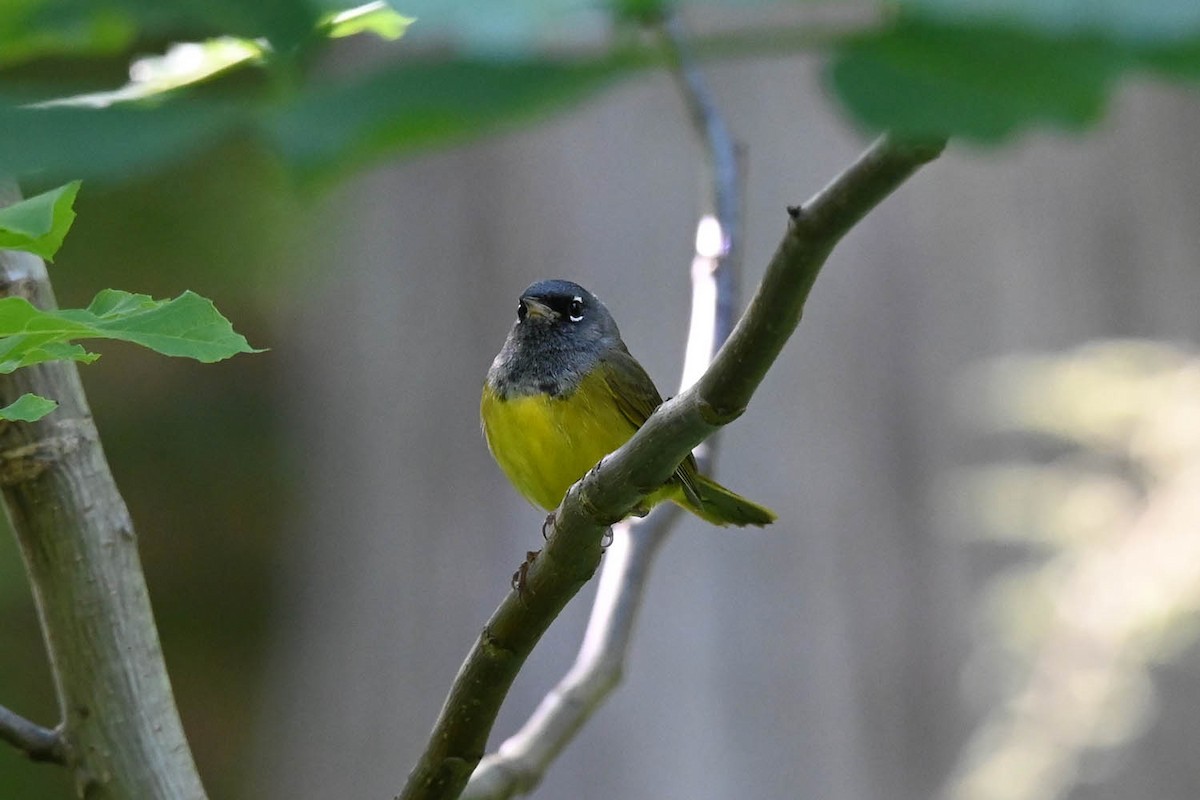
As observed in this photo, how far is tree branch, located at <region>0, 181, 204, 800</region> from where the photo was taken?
5.03ft

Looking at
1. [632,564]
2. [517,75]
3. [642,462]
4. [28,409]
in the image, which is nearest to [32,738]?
[28,409]

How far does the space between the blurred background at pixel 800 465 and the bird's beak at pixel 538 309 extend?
1408 millimetres

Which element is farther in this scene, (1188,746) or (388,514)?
(388,514)

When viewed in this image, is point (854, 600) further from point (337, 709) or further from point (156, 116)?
point (156, 116)

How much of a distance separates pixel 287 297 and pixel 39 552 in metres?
4.51

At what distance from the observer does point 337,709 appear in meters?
5.70

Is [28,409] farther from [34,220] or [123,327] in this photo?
[34,220]

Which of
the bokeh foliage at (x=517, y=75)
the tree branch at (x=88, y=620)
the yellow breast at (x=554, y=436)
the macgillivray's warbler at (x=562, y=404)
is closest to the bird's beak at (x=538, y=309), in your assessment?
the macgillivray's warbler at (x=562, y=404)

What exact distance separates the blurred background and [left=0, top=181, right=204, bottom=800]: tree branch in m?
2.84

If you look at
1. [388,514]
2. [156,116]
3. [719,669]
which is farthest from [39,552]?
[388,514]

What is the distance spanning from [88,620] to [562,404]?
1366 mm

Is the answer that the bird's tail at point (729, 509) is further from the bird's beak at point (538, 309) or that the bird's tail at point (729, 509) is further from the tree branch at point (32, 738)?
the tree branch at point (32, 738)

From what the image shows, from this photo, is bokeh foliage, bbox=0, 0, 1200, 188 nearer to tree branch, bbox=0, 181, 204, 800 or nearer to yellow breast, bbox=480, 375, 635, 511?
tree branch, bbox=0, 181, 204, 800

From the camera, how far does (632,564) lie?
224cm
